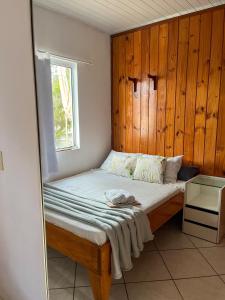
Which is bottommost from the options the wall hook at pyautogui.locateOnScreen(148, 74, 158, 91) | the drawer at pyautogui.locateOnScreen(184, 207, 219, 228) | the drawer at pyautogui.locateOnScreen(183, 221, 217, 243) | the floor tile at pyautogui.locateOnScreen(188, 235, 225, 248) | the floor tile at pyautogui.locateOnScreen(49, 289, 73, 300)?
the floor tile at pyautogui.locateOnScreen(49, 289, 73, 300)

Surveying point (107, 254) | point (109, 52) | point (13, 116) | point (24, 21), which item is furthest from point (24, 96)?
point (109, 52)

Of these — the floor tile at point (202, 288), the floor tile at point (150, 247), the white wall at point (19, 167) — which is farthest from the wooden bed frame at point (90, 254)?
the floor tile at point (150, 247)

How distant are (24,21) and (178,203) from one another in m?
2.00

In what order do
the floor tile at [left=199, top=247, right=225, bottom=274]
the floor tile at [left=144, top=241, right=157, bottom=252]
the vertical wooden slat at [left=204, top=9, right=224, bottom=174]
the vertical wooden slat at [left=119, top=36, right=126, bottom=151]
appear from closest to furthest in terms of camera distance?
the floor tile at [left=199, top=247, right=225, bottom=274]
the floor tile at [left=144, top=241, right=157, bottom=252]
the vertical wooden slat at [left=204, top=9, right=224, bottom=174]
the vertical wooden slat at [left=119, top=36, right=126, bottom=151]

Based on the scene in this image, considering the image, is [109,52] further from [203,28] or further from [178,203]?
[178,203]

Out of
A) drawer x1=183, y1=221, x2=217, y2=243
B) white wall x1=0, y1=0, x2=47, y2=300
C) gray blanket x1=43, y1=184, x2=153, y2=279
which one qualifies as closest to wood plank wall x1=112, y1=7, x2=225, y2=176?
drawer x1=183, y1=221, x2=217, y2=243

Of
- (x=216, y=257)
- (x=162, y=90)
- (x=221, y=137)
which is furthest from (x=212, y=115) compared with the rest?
(x=216, y=257)

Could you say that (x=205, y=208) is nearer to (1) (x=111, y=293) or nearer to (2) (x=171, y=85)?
(1) (x=111, y=293)

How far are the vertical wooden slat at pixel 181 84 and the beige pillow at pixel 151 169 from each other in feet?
1.03

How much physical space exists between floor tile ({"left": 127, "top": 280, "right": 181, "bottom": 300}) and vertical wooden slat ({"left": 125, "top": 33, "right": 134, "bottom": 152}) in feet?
5.62

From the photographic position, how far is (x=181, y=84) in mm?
2594

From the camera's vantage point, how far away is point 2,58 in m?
1.02

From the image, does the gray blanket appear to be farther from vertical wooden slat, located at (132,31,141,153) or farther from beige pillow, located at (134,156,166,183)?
vertical wooden slat, located at (132,31,141,153)

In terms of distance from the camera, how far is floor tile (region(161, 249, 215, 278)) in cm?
176
